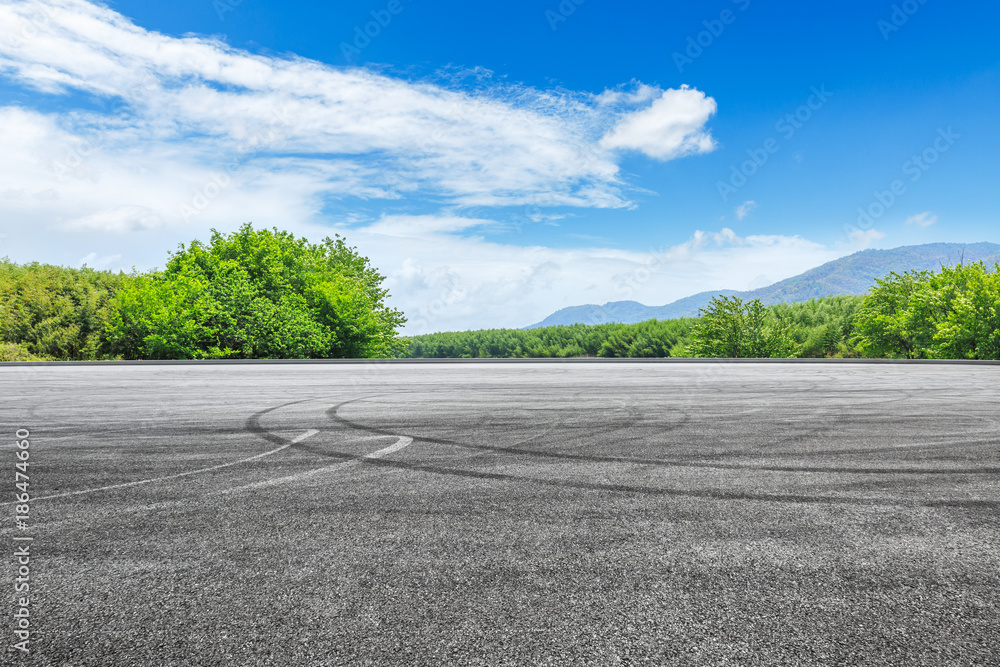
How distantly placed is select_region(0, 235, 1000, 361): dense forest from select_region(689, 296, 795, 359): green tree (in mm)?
105

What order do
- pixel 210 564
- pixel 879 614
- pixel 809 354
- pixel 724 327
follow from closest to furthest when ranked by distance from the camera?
pixel 879 614 < pixel 210 564 < pixel 724 327 < pixel 809 354

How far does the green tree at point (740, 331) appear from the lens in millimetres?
53875

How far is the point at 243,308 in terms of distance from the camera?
38.0m

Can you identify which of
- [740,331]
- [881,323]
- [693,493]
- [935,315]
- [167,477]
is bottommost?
[693,493]

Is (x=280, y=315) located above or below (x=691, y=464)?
above

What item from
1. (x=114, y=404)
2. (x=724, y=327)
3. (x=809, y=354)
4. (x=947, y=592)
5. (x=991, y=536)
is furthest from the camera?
(x=809, y=354)

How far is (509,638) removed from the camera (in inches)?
101

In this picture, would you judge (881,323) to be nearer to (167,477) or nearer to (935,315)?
(935,315)

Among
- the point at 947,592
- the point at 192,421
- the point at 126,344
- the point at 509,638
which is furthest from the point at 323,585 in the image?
the point at 126,344

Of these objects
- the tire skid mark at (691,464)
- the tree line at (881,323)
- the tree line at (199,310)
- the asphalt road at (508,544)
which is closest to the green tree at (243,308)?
the tree line at (199,310)

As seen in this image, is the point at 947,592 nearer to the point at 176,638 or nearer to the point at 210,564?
the point at 176,638

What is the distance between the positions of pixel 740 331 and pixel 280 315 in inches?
1635

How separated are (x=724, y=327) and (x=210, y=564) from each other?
5741 cm

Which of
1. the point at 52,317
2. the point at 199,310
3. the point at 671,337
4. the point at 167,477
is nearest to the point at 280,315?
the point at 199,310
